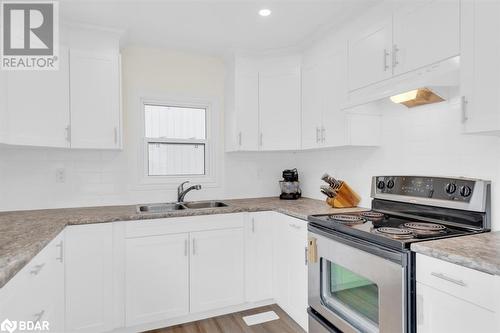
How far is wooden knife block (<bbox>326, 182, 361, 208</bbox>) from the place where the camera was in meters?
2.39

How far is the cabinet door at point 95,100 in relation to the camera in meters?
2.28

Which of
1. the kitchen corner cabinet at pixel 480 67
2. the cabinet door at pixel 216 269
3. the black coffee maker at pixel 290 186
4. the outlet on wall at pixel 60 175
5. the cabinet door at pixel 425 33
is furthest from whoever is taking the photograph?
the black coffee maker at pixel 290 186

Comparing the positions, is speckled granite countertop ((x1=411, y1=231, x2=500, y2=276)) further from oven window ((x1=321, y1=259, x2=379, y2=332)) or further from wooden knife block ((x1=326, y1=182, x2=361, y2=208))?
wooden knife block ((x1=326, y1=182, x2=361, y2=208))

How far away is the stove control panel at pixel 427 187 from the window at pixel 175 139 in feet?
5.76

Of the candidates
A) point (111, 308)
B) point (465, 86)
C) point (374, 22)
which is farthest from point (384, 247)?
point (111, 308)

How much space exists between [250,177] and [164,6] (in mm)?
1804

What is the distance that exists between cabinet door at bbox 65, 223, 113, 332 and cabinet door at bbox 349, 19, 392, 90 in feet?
6.83

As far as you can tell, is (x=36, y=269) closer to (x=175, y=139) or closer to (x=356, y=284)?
(x=356, y=284)

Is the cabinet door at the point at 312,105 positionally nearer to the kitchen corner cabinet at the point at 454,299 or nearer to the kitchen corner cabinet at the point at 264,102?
the kitchen corner cabinet at the point at 264,102

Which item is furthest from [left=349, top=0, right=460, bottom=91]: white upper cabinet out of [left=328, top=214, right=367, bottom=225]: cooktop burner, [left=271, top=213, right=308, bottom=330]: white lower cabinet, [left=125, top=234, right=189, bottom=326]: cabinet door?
[left=125, top=234, right=189, bottom=326]: cabinet door

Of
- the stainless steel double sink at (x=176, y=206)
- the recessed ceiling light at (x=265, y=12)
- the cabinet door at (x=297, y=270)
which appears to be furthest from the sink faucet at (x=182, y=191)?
the recessed ceiling light at (x=265, y=12)

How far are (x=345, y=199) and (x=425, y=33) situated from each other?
1300 mm

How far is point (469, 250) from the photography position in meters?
1.17

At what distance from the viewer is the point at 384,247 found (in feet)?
4.59
